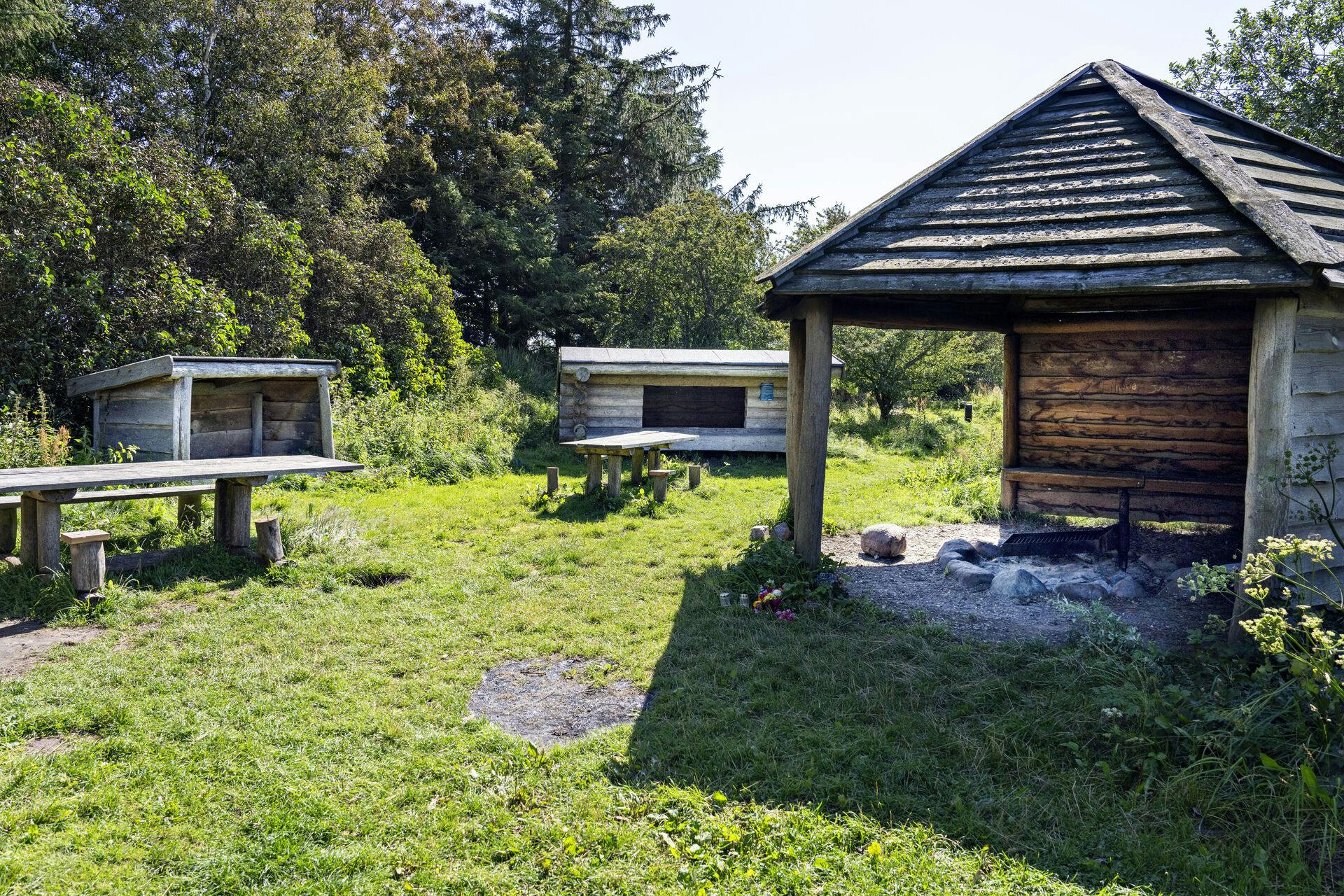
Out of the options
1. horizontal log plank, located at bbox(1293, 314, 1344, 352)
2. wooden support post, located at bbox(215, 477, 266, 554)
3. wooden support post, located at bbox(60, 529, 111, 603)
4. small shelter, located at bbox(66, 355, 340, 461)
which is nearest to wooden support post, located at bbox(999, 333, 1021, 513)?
horizontal log plank, located at bbox(1293, 314, 1344, 352)

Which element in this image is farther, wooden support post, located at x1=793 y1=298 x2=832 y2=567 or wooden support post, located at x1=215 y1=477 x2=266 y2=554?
wooden support post, located at x1=215 y1=477 x2=266 y2=554

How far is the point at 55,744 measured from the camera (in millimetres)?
3643

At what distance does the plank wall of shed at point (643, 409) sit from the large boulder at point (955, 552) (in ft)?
25.8

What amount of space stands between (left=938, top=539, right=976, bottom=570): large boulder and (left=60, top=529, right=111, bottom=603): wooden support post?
674 centimetres

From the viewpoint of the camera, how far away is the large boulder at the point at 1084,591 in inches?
238

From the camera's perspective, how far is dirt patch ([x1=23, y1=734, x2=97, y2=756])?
3.54 metres

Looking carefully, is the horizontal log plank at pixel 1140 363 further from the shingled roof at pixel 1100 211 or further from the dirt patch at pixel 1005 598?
the shingled roof at pixel 1100 211

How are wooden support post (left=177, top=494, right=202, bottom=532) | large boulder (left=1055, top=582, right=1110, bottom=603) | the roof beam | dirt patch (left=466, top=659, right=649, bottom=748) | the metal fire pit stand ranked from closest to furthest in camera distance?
dirt patch (left=466, top=659, right=649, bottom=748) < the roof beam < large boulder (left=1055, top=582, right=1110, bottom=603) < the metal fire pit stand < wooden support post (left=177, top=494, right=202, bottom=532)

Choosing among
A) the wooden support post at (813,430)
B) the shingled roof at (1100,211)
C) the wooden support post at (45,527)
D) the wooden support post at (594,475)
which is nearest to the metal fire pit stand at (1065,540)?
the wooden support post at (813,430)

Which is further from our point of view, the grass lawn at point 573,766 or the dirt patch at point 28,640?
the dirt patch at point 28,640

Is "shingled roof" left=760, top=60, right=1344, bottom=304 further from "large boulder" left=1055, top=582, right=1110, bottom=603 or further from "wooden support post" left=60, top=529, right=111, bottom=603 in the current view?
"wooden support post" left=60, top=529, right=111, bottom=603

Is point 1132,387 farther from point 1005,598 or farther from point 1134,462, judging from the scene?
point 1005,598

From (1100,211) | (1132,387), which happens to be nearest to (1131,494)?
(1132,387)

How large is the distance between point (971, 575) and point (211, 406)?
30.7ft
